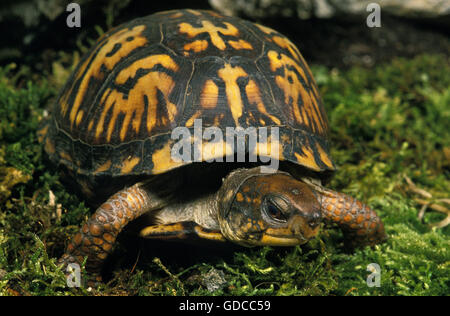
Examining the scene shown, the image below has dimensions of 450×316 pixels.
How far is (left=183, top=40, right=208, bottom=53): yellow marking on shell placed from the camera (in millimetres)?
2799

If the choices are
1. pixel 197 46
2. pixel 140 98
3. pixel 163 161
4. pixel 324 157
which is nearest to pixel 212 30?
pixel 197 46

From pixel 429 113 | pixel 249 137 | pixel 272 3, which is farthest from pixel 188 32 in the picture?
pixel 429 113

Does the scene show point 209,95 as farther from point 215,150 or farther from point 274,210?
point 274,210

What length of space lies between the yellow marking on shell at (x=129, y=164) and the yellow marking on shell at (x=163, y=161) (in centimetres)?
13

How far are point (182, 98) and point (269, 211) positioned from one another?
0.91 metres

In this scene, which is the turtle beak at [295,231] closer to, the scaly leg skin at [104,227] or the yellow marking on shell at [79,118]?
the scaly leg skin at [104,227]

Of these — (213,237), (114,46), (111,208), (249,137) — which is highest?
(114,46)

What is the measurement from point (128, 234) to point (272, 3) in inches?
136

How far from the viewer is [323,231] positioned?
A: 9.94 ft

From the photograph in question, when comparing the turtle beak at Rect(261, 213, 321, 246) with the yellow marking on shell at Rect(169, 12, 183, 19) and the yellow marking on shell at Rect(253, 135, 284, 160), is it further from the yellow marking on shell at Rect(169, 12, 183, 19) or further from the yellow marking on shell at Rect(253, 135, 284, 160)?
the yellow marking on shell at Rect(169, 12, 183, 19)

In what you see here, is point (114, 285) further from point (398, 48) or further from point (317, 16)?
point (398, 48)

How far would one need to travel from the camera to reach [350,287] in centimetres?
273

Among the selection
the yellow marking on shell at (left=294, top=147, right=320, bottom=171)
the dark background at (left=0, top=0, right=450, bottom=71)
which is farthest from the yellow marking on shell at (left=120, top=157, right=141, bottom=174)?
the dark background at (left=0, top=0, right=450, bottom=71)

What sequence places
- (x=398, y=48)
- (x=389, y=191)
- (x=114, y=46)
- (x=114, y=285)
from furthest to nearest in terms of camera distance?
(x=398, y=48) → (x=389, y=191) → (x=114, y=46) → (x=114, y=285)
